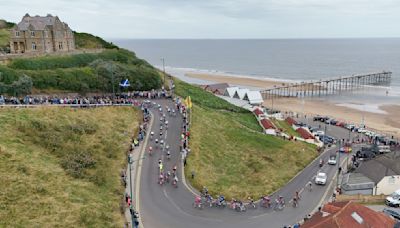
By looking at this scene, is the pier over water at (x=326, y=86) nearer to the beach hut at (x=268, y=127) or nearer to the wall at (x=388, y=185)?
the beach hut at (x=268, y=127)

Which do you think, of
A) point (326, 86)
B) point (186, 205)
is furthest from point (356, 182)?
point (326, 86)

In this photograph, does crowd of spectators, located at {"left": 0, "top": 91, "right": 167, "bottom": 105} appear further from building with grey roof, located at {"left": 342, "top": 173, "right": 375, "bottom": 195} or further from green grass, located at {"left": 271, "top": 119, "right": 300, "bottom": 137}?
building with grey roof, located at {"left": 342, "top": 173, "right": 375, "bottom": 195}

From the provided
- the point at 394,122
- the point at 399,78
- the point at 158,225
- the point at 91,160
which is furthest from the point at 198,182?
the point at 399,78

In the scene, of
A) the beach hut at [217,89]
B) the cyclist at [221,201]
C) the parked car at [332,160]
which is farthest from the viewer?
the beach hut at [217,89]

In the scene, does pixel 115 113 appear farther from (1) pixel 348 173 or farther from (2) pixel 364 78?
(2) pixel 364 78

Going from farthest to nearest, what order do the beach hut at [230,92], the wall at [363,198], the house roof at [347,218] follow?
the beach hut at [230,92] → the wall at [363,198] → the house roof at [347,218]

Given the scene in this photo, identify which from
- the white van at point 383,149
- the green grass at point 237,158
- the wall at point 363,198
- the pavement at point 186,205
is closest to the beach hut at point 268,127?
the green grass at point 237,158
